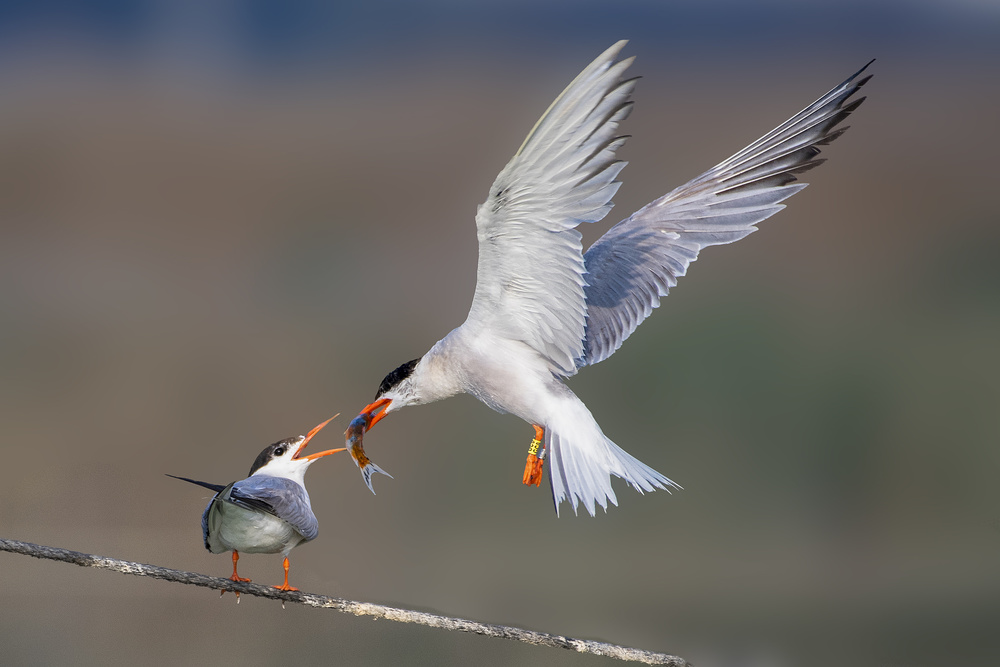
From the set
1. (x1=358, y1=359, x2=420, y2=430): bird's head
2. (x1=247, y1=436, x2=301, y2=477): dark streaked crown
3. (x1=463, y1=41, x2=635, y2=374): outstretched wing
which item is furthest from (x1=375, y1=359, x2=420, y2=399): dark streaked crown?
(x1=247, y1=436, x2=301, y2=477): dark streaked crown

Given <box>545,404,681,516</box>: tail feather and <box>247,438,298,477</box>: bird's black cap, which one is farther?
<box>247,438,298,477</box>: bird's black cap

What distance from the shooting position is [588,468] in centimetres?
156

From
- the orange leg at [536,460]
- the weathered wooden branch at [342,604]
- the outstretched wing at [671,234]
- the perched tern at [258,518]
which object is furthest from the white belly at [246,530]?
the outstretched wing at [671,234]

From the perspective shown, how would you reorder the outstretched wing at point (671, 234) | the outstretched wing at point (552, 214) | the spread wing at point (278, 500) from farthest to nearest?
1. the outstretched wing at point (671, 234)
2. the spread wing at point (278, 500)
3. the outstretched wing at point (552, 214)

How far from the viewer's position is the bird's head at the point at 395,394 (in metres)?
1.65

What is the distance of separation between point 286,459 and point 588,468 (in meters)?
0.65

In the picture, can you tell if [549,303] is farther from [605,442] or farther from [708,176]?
[708,176]

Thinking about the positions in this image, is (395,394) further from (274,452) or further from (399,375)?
(274,452)

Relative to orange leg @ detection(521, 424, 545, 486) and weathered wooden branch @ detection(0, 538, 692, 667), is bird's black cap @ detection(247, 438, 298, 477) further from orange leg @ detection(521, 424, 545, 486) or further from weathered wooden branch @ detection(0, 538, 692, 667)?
orange leg @ detection(521, 424, 545, 486)

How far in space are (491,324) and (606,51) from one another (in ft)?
1.94

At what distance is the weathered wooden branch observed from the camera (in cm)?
129

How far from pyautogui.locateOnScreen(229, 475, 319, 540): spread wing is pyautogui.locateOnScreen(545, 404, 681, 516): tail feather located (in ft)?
1.54

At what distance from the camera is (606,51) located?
1201 mm

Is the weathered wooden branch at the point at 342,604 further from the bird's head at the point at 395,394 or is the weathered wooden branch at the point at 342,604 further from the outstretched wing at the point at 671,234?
the outstretched wing at the point at 671,234
